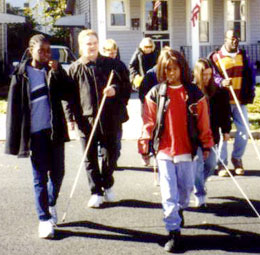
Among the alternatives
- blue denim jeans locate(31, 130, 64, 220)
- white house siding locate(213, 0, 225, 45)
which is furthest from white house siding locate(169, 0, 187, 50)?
blue denim jeans locate(31, 130, 64, 220)

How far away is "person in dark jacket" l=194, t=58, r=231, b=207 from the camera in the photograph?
679 centimetres

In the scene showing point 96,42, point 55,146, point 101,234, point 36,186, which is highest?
point 96,42

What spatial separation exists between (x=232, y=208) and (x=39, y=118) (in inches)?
95.9

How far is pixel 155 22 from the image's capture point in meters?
22.7

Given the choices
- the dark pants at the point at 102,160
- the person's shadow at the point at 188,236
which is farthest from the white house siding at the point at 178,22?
the person's shadow at the point at 188,236

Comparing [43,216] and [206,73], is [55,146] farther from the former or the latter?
[206,73]

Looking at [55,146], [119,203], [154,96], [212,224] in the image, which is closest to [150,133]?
[154,96]

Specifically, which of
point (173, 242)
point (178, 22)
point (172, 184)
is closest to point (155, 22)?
point (178, 22)

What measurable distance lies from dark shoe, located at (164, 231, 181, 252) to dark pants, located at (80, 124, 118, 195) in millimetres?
1595

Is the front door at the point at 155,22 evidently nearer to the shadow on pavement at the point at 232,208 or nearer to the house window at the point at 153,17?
the house window at the point at 153,17

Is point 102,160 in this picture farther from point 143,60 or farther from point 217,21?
point 217,21

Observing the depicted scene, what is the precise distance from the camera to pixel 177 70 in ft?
17.7

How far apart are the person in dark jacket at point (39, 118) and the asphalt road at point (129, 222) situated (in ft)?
1.05

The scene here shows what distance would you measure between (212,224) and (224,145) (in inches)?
94.2
